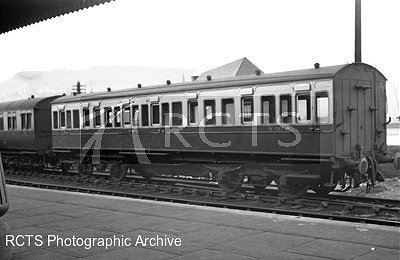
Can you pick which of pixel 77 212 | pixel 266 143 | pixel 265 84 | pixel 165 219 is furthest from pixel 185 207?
pixel 265 84

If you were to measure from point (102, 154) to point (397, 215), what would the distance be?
11618mm

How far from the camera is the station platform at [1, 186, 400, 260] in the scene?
6.57 meters

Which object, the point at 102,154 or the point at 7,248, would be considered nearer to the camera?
the point at 7,248

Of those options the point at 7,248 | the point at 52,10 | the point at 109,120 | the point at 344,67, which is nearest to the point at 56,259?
the point at 7,248

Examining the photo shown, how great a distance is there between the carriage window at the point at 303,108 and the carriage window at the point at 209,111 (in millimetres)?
2764

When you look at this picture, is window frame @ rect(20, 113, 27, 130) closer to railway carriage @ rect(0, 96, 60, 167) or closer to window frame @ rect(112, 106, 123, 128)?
railway carriage @ rect(0, 96, 60, 167)

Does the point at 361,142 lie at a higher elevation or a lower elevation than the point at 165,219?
higher

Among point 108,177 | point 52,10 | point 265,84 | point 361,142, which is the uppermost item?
point 52,10

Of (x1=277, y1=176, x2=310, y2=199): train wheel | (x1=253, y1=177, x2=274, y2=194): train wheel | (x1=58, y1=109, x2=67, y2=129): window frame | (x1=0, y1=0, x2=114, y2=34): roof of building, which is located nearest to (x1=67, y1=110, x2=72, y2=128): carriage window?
(x1=58, y1=109, x2=67, y2=129): window frame

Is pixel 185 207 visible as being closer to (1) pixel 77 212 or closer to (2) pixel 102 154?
(1) pixel 77 212

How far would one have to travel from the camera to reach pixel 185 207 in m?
10.5

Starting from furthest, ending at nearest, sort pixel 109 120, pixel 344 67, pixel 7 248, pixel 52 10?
pixel 109 120 < pixel 344 67 < pixel 52 10 < pixel 7 248

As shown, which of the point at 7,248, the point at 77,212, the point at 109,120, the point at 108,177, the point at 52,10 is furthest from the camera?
the point at 108,177

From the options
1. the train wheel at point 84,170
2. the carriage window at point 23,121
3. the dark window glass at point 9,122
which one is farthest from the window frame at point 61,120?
the dark window glass at point 9,122
